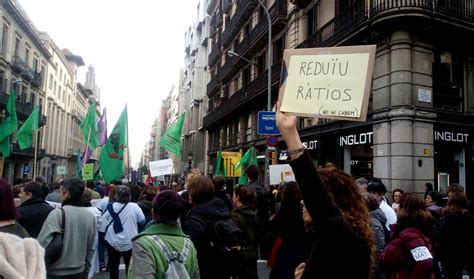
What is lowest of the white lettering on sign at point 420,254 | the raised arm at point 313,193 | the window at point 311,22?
the white lettering on sign at point 420,254

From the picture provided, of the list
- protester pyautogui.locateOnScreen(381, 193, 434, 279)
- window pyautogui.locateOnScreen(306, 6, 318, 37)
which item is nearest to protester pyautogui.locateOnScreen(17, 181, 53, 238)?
protester pyautogui.locateOnScreen(381, 193, 434, 279)

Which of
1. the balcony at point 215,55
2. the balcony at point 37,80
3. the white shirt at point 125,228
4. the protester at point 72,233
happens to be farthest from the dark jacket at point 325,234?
the balcony at point 37,80

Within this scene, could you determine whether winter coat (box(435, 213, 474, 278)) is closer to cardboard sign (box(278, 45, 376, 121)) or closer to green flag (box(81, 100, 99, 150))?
cardboard sign (box(278, 45, 376, 121))

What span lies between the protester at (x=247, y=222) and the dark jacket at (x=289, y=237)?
410 millimetres

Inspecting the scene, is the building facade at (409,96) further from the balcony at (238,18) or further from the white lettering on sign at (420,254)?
the balcony at (238,18)

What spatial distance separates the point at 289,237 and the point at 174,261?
202 centimetres

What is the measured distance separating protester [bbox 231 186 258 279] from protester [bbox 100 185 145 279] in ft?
7.94

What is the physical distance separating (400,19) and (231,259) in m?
11.5

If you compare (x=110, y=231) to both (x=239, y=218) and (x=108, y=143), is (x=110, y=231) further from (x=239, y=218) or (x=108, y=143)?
(x=108, y=143)

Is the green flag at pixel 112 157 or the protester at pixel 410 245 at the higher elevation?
the green flag at pixel 112 157

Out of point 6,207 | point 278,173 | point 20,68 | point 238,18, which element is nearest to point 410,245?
point 6,207

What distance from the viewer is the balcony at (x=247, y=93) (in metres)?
21.6

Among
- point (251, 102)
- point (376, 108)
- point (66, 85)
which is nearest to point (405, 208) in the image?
point (376, 108)

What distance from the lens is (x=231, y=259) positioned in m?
4.15
